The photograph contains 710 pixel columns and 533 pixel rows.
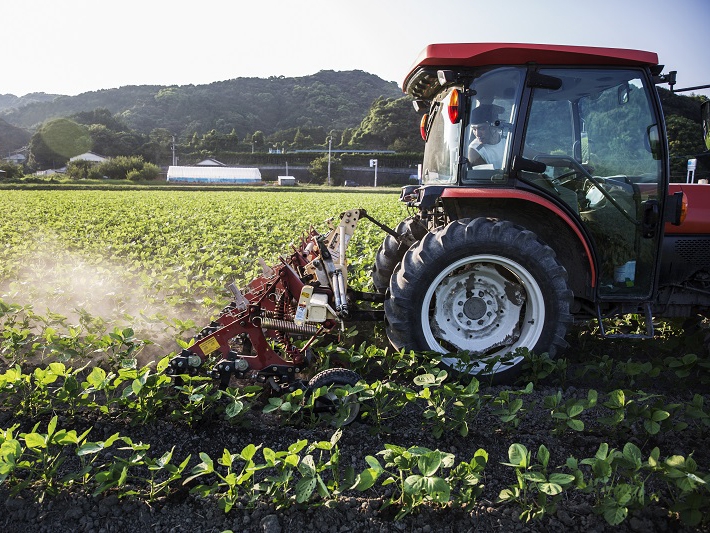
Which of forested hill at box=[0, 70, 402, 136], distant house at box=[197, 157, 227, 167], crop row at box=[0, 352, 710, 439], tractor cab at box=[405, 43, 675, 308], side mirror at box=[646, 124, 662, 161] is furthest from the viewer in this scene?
forested hill at box=[0, 70, 402, 136]

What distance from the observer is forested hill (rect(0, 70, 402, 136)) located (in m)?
128

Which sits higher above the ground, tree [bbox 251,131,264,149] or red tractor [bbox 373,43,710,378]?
tree [bbox 251,131,264,149]

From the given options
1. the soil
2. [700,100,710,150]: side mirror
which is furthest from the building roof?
the soil

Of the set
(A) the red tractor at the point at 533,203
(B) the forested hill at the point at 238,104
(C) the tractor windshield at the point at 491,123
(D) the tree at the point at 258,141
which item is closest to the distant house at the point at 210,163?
(D) the tree at the point at 258,141

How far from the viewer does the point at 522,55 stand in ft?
12.1

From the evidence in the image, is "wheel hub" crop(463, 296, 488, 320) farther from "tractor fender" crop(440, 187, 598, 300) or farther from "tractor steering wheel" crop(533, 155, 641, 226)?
"tractor steering wheel" crop(533, 155, 641, 226)

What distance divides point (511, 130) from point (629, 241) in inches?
47.1

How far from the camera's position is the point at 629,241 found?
13.3 feet

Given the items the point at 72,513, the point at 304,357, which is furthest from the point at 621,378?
the point at 72,513

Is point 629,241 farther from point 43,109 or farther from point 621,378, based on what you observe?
point 43,109

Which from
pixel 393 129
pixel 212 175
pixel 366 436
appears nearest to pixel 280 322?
pixel 366 436

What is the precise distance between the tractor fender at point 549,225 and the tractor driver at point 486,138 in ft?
0.87

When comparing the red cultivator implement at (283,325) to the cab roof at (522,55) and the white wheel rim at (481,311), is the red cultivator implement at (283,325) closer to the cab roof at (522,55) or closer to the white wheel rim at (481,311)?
the white wheel rim at (481,311)

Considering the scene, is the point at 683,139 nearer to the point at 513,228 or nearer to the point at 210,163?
the point at 513,228
